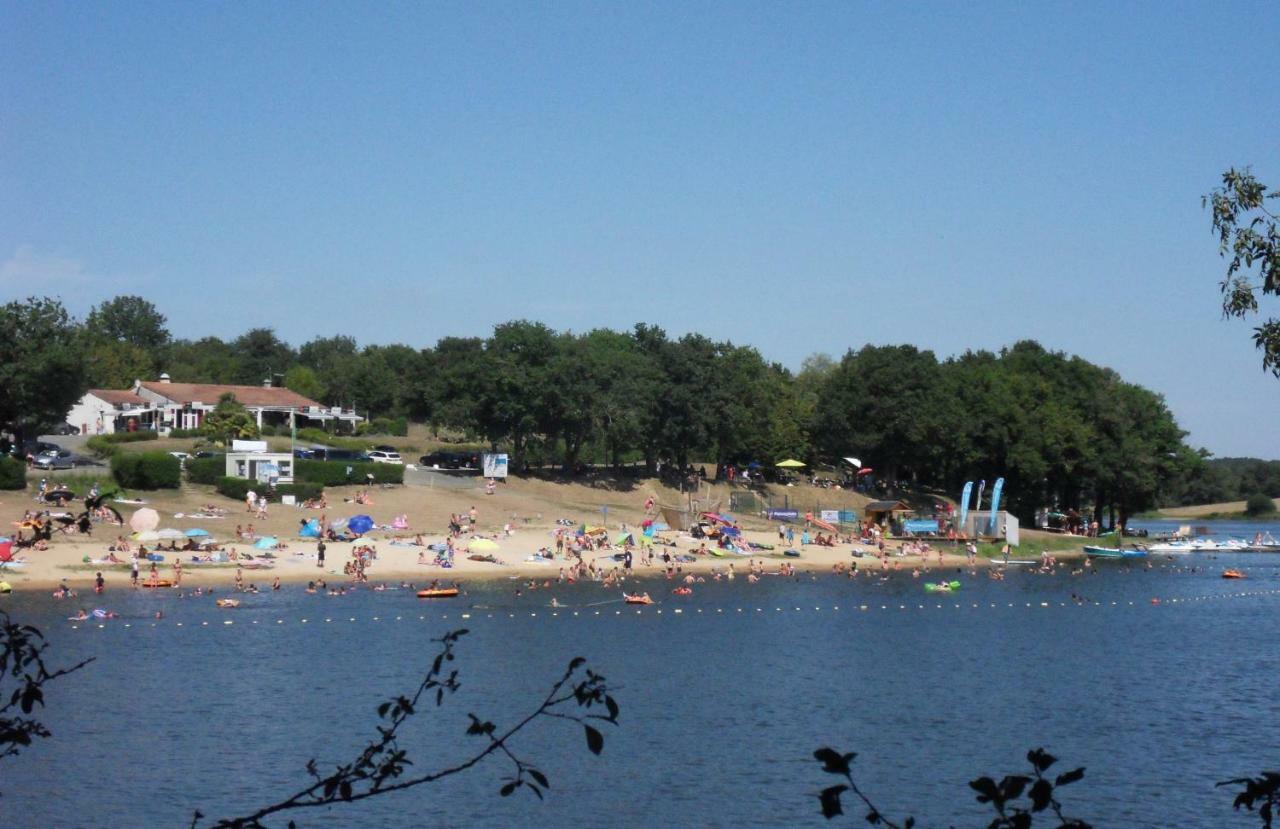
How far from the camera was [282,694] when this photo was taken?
40656 millimetres

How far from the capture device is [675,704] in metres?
41.0

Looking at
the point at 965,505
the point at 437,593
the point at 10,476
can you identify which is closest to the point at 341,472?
the point at 10,476

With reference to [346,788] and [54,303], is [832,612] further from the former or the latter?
[346,788]

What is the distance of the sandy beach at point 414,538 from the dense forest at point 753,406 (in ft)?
19.6

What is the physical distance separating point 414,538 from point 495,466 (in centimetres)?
2007

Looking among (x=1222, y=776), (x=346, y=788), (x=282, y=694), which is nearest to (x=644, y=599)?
(x=282, y=694)

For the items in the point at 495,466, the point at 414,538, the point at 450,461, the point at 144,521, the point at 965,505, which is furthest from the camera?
the point at 450,461

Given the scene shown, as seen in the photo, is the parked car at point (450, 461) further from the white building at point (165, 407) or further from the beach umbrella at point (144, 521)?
the beach umbrella at point (144, 521)

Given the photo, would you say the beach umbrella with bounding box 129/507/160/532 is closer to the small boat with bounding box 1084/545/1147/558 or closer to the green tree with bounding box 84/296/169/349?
the small boat with bounding box 1084/545/1147/558

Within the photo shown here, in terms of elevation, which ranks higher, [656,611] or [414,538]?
[414,538]

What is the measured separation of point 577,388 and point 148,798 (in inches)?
2688

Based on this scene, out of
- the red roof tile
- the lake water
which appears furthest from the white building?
the lake water

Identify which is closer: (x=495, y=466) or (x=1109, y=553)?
(x=495, y=466)

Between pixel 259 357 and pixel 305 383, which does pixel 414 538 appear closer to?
pixel 305 383
